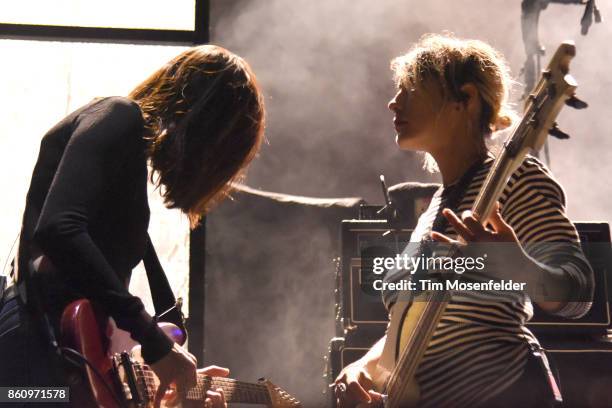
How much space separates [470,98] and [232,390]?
0.84 meters

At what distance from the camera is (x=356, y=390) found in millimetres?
1577

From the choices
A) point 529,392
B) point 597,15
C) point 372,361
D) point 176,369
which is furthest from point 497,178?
point 597,15

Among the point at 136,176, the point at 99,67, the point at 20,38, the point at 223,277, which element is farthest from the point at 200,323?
the point at 136,176

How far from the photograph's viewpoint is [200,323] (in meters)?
3.03

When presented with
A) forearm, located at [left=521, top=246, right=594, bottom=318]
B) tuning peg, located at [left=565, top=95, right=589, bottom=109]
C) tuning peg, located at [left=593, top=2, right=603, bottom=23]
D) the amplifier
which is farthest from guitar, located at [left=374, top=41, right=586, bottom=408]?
tuning peg, located at [left=593, top=2, right=603, bottom=23]

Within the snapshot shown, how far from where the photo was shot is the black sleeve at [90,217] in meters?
1.13

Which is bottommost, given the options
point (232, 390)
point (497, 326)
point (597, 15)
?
point (232, 390)

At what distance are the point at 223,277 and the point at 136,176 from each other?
6.21ft

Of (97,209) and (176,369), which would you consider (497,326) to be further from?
(97,209)

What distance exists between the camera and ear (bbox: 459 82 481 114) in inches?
63.9

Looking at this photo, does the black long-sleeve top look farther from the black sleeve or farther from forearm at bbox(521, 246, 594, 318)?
forearm at bbox(521, 246, 594, 318)

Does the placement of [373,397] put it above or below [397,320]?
below

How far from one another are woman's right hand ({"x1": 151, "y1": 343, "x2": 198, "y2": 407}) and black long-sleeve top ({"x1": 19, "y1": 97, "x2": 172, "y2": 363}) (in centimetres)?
2

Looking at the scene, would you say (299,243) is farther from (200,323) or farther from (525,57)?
(525,57)
